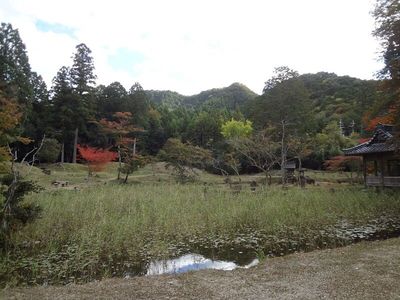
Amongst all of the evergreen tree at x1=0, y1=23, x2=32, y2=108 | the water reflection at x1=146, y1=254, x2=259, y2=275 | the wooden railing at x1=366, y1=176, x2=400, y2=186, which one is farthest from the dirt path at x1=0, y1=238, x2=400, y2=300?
the evergreen tree at x1=0, y1=23, x2=32, y2=108

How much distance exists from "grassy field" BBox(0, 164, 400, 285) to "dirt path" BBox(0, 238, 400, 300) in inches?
33.2

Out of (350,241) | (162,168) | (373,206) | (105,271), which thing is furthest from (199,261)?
(162,168)

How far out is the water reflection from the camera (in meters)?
5.77

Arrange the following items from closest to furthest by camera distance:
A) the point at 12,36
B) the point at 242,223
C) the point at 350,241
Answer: the point at 350,241 → the point at 242,223 → the point at 12,36

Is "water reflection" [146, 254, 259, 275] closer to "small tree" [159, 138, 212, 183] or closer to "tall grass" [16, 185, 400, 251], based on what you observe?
"tall grass" [16, 185, 400, 251]

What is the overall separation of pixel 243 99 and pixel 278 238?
78.3 m

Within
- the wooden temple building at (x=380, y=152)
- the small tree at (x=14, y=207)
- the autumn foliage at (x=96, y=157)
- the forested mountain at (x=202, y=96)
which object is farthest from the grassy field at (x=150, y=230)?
the forested mountain at (x=202, y=96)

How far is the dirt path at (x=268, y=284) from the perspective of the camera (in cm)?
397

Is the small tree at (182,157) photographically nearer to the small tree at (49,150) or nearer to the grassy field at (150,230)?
the small tree at (49,150)

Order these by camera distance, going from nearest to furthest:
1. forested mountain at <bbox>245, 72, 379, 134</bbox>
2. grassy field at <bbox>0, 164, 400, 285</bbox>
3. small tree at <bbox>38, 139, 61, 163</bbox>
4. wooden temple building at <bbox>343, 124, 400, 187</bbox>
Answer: grassy field at <bbox>0, 164, 400, 285</bbox> < wooden temple building at <bbox>343, 124, 400, 187</bbox> < forested mountain at <bbox>245, 72, 379, 134</bbox> < small tree at <bbox>38, 139, 61, 163</bbox>

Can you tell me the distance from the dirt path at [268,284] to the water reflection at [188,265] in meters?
0.79

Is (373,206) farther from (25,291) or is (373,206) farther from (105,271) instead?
(25,291)

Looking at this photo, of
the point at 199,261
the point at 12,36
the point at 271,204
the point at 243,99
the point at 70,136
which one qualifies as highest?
the point at 243,99

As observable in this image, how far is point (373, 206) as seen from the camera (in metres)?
11.4
